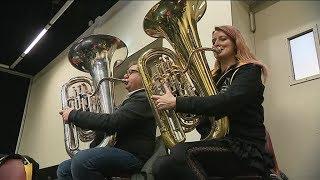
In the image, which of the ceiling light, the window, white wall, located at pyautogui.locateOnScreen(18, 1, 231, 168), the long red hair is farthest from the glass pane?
the ceiling light

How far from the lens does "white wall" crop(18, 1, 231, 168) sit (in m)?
2.84

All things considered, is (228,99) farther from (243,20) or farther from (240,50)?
(243,20)

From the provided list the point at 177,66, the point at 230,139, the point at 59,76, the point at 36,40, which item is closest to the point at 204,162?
the point at 230,139

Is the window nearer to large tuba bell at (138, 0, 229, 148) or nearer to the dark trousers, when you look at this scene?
large tuba bell at (138, 0, 229, 148)

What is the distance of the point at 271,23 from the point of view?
106 inches

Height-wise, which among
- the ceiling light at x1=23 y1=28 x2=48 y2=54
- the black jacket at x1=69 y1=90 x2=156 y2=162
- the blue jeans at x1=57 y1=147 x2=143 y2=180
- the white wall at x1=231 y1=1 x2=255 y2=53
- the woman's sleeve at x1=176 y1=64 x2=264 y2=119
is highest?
the ceiling light at x1=23 y1=28 x2=48 y2=54

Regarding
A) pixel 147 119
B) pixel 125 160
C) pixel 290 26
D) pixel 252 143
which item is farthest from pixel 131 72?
pixel 290 26

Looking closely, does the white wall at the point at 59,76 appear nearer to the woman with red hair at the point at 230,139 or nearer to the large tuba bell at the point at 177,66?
the large tuba bell at the point at 177,66

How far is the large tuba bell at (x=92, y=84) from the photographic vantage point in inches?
88.5

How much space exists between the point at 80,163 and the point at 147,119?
1.54 feet

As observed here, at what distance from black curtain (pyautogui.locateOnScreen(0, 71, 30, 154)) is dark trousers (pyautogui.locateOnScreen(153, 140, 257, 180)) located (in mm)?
4765

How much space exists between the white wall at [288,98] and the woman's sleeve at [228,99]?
2.97 ft

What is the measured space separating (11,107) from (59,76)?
1.35 metres

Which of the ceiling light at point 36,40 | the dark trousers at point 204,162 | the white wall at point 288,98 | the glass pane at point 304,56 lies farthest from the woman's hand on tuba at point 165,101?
the ceiling light at point 36,40
